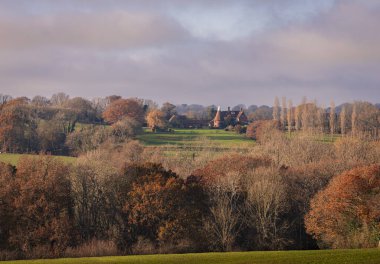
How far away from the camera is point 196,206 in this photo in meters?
52.8

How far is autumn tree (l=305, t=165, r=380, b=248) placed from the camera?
1758 inches

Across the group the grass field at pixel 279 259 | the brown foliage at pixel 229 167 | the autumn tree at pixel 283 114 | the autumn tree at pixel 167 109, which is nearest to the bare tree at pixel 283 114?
the autumn tree at pixel 283 114

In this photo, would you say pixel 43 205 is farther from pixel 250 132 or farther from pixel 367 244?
Result: pixel 250 132

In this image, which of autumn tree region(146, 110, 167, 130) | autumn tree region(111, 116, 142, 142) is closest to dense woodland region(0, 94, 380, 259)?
autumn tree region(111, 116, 142, 142)

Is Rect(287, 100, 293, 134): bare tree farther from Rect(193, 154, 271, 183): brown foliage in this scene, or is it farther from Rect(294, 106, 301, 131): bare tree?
Rect(193, 154, 271, 183): brown foliage

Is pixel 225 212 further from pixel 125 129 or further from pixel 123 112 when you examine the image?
pixel 123 112

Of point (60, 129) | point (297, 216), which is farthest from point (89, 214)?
point (60, 129)

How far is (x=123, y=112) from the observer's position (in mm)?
129250

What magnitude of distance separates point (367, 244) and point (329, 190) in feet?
26.6

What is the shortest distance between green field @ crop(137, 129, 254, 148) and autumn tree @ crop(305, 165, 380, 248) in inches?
1944

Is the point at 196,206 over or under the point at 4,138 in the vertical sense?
under

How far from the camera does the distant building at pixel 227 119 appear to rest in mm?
140750

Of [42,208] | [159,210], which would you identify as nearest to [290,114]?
[159,210]

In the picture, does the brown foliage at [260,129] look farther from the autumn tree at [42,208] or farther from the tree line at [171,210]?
the autumn tree at [42,208]
